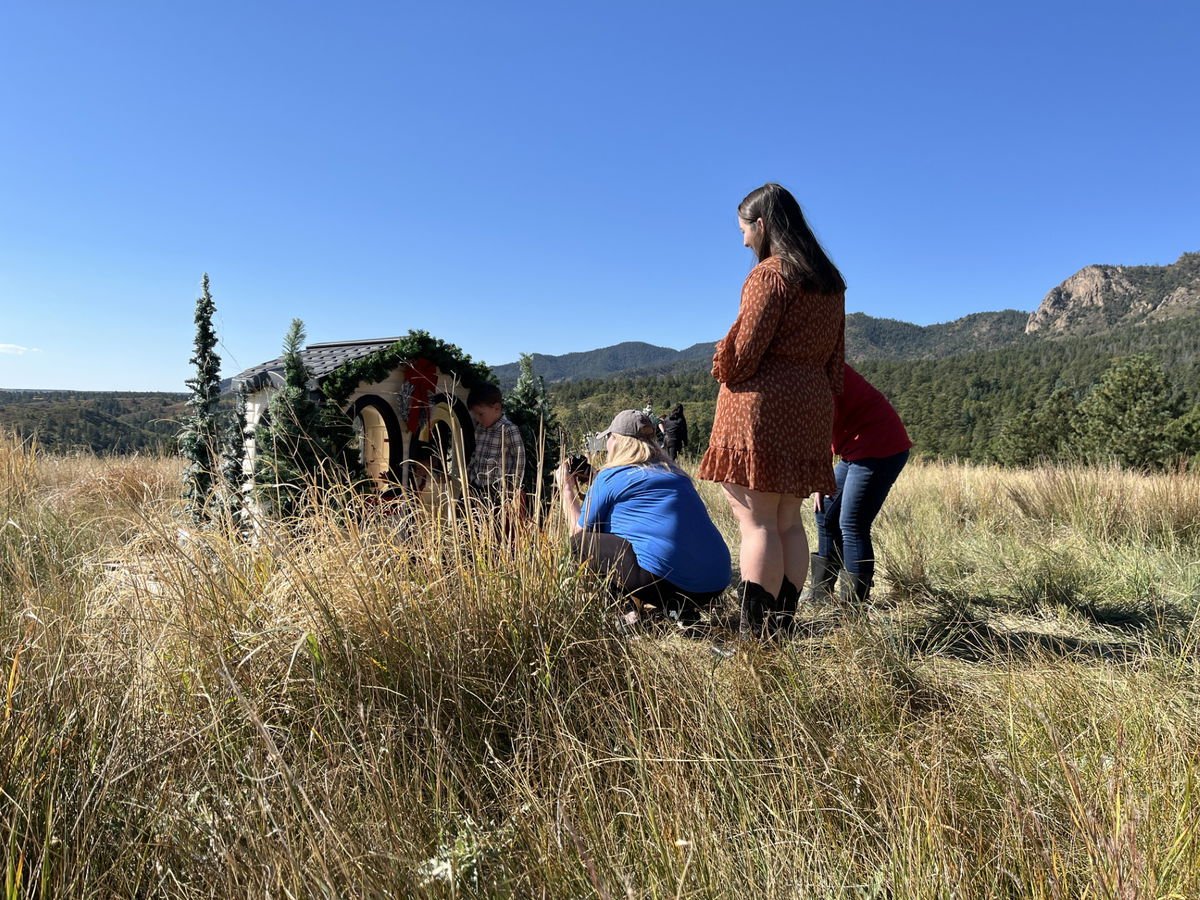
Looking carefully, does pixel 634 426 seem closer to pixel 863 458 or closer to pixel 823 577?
pixel 863 458

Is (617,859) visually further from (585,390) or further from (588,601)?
(585,390)

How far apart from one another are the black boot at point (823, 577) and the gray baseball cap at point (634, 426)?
3.52ft

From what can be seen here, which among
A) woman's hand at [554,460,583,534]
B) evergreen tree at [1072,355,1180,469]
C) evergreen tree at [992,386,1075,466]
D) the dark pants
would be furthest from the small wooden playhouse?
evergreen tree at [992,386,1075,466]

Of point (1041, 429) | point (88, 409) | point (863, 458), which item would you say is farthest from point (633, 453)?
point (88, 409)

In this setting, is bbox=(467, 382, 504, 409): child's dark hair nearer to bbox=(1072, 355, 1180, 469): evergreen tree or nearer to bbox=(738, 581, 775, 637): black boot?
bbox=(738, 581, 775, 637): black boot

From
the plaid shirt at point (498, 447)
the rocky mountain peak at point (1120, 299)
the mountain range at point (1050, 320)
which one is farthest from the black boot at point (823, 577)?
the rocky mountain peak at point (1120, 299)

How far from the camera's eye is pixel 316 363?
5520 mm

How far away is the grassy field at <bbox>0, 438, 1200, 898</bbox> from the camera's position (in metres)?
1.24

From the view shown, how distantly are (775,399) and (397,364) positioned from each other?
374cm

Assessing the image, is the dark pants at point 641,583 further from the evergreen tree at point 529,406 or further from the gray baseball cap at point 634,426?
the evergreen tree at point 529,406

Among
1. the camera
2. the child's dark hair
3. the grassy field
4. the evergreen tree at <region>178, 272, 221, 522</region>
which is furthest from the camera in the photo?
the evergreen tree at <region>178, 272, 221, 522</region>

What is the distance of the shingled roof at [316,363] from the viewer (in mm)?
5238

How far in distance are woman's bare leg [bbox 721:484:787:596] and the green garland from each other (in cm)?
344

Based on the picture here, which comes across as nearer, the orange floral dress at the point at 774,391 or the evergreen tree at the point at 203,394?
the orange floral dress at the point at 774,391
